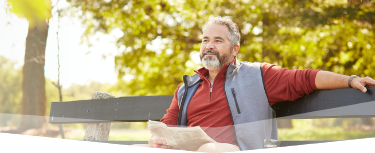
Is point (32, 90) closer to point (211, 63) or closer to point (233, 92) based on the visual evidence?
point (211, 63)

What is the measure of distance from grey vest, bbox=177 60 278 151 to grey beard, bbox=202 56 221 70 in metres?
0.22

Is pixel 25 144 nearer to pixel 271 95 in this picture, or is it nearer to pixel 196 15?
pixel 271 95

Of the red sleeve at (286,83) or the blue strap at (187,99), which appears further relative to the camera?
the blue strap at (187,99)

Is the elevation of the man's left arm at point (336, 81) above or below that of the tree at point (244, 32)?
below

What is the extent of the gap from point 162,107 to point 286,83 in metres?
1.24

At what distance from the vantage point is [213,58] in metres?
2.76

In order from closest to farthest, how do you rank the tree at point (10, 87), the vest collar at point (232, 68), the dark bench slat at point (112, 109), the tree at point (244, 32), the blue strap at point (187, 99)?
1. the vest collar at point (232, 68)
2. the blue strap at point (187, 99)
3. the dark bench slat at point (112, 109)
4. the tree at point (244, 32)
5. the tree at point (10, 87)

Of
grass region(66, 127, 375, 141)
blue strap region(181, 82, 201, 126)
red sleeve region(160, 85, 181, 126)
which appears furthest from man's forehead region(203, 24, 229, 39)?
grass region(66, 127, 375, 141)

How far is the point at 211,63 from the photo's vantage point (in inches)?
108

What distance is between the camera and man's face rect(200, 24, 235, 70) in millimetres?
2750

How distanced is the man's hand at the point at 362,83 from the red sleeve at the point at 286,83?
24 centimetres

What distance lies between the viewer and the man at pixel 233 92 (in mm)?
2139

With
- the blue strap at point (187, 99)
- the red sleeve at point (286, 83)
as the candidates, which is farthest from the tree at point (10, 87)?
the red sleeve at point (286, 83)

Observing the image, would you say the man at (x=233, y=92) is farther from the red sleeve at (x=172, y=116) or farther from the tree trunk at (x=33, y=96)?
the tree trunk at (x=33, y=96)
